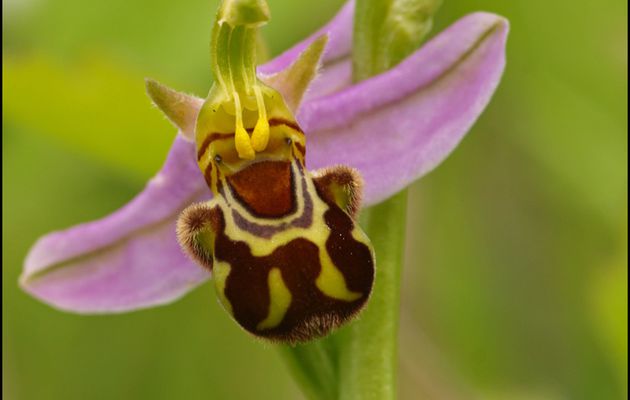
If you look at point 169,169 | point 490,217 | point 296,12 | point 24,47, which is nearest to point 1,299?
point 24,47

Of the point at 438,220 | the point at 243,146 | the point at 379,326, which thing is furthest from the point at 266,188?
the point at 438,220

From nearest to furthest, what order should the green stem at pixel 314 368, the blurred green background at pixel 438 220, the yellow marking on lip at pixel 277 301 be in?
the yellow marking on lip at pixel 277 301, the green stem at pixel 314 368, the blurred green background at pixel 438 220

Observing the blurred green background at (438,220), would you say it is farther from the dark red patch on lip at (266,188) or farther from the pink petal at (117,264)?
the dark red patch on lip at (266,188)

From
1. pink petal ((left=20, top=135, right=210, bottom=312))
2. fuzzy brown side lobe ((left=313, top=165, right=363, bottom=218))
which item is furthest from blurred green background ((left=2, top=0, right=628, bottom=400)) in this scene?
fuzzy brown side lobe ((left=313, top=165, right=363, bottom=218))

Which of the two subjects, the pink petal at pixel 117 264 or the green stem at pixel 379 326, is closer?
the green stem at pixel 379 326

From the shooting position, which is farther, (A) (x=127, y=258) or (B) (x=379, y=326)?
(A) (x=127, y=258)

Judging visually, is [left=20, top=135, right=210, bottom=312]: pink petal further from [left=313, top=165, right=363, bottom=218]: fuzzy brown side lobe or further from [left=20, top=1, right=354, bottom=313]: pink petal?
[left=313, top=165, right=363, bottom=218]: fuzzy brown side lobe

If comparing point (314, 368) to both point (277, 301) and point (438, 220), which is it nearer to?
point (277, 301)

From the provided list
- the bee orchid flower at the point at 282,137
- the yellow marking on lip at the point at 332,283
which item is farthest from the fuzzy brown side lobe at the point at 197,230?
the yellow marking on lip at the point at 332,283
